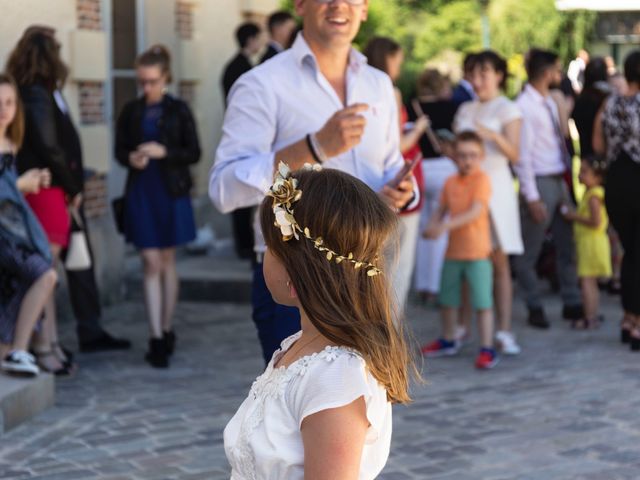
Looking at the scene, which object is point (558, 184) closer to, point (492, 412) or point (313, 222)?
point (492, 412)

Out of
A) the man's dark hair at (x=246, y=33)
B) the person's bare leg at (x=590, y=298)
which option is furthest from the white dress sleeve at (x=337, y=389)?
the man's dark hair at (x=246, y=33)

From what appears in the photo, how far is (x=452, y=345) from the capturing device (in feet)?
28.0

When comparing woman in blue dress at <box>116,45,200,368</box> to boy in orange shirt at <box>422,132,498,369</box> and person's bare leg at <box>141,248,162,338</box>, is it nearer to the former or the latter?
person's bare leg at <box>141,248,162,338</box>

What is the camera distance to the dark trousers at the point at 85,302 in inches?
337

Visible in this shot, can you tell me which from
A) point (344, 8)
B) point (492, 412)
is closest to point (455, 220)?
point (492, 412)

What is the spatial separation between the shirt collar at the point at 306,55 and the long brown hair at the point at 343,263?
215 cm

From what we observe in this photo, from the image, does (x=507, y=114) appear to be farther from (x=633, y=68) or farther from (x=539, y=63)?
(x=539, y=63)

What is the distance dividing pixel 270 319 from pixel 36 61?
368 cm

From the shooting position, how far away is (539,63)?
9523mm

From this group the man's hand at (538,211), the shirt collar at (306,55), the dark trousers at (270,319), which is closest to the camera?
the dark trousers at (270,319)

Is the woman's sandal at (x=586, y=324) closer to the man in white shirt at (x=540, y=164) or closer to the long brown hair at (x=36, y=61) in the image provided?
the man in white shirt at (x=540, y=164)

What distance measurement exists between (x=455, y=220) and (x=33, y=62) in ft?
9.29

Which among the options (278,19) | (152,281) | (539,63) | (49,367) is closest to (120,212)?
(152,281)

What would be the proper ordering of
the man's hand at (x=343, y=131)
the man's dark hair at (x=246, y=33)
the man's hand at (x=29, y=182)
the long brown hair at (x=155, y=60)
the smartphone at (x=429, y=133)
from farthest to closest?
the man's dark hair at (x=246, y=33)
the smartphone at (x=429, y=133)
the long brown hair at (x=155, y=60)
the man's hand at (x=29, y=182)
the man's hand at (x=343, y=131)
